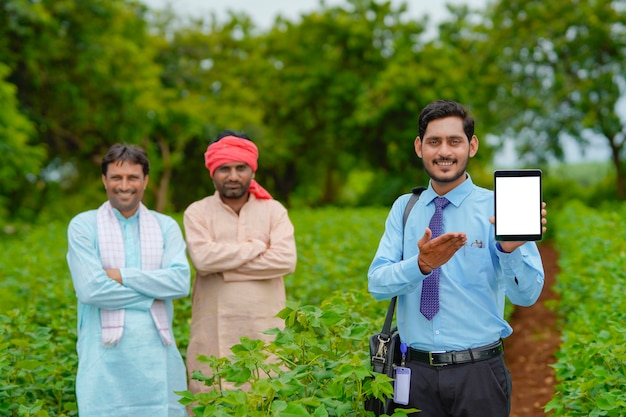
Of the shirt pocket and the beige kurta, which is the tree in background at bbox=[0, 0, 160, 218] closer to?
the beige kurta

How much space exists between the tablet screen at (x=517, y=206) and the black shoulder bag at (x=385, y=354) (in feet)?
1.84

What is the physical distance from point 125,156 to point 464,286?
2.25m

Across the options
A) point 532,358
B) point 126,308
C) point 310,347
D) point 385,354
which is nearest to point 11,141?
point 532,358

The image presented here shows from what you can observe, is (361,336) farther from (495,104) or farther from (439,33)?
(439,33)

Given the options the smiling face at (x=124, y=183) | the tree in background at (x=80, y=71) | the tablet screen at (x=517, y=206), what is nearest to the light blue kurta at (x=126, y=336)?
the smiling face at (x=124, y=183)

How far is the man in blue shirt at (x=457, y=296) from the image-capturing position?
2943 mm

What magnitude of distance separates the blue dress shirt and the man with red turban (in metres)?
1.76

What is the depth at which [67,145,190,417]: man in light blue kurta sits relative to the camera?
13.7ft

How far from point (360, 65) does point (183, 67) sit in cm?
782

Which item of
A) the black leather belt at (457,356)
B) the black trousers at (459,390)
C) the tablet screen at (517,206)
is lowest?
the black trousers at (459,390)

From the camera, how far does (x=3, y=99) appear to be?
17844 millimetres

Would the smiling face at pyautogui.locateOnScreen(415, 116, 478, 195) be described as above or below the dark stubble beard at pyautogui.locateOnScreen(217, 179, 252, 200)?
above

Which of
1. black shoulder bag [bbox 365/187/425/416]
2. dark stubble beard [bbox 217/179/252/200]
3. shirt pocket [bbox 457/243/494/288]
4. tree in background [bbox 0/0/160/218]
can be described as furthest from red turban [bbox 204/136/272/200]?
tree in background [bbox 0/0/160/218]

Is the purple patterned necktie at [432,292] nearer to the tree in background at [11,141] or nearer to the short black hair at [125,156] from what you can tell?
the short black hair at [125,156]
